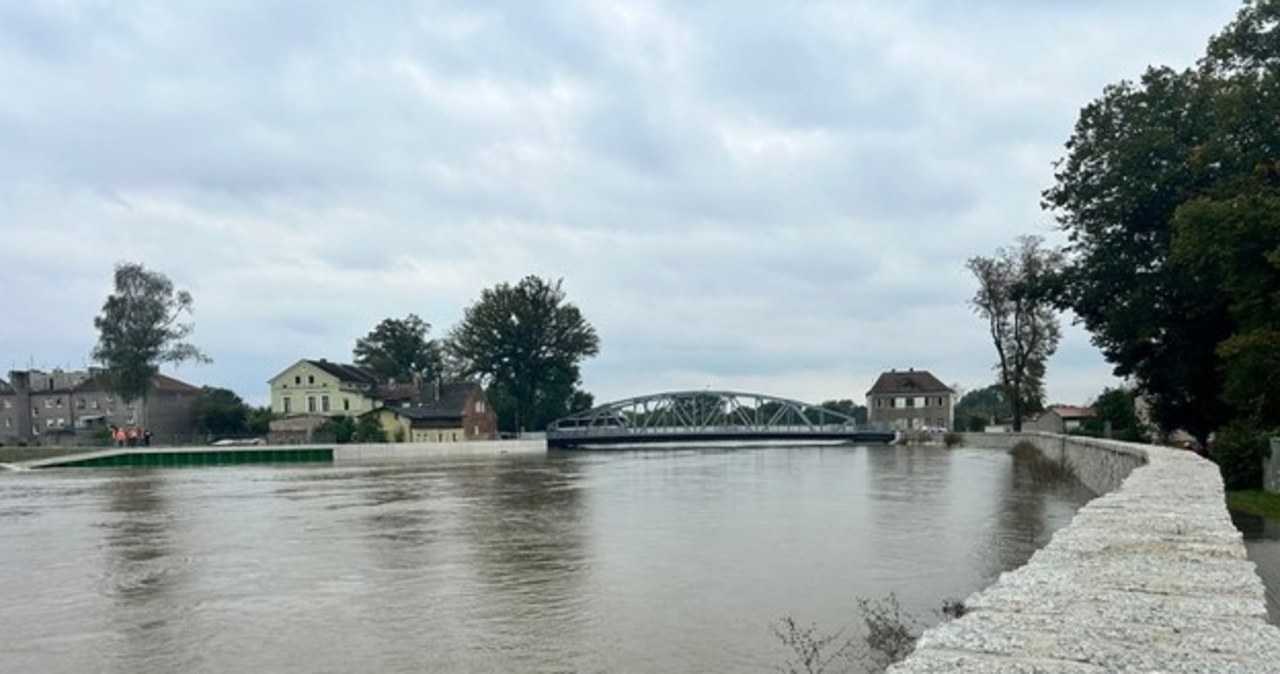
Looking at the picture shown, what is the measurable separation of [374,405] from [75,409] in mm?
26450

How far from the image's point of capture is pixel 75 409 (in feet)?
294

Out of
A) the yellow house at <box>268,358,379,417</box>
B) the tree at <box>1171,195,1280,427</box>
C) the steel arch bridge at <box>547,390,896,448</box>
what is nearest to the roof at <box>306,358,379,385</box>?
the yellow house at <box>268,358,379,417</box>

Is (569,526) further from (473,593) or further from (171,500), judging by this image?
(171,500)

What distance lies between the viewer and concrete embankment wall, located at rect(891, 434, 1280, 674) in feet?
11.8

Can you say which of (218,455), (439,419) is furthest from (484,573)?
(439,419)

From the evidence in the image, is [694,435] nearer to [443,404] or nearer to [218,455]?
[443,404]

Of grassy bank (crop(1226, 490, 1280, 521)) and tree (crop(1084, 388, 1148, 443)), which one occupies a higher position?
tree (crop(1084, 388, 1148, 443))

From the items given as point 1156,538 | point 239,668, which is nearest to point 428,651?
point 239,668

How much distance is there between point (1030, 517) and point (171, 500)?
78.8ft

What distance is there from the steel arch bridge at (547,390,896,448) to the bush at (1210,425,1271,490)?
62520mm

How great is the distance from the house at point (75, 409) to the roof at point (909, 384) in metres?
65.5

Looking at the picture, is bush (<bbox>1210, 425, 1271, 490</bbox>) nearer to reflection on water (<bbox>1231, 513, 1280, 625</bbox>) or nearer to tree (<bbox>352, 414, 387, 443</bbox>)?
reflection on water (<bbox>1231, 513, 1280, 625</bbox>)

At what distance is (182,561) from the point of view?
16266 mm

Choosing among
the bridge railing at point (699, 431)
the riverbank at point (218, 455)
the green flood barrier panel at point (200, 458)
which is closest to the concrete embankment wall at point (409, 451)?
the riverbank at point (218, 455)
